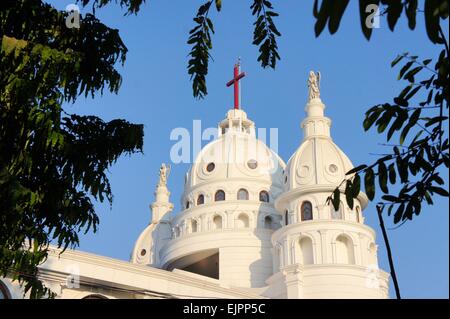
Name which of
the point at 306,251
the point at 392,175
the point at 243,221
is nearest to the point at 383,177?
the point at 392,175

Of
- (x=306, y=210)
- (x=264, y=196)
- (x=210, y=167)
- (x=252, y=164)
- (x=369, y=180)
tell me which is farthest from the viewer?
(x=210, y=167)

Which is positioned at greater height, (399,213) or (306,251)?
(306,251)

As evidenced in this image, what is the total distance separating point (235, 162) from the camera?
4528 cm

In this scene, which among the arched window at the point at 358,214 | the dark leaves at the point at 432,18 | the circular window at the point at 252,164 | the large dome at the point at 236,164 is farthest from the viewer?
the circular window at the point at 252,164

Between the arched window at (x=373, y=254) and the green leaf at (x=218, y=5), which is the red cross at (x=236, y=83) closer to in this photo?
the arched window at (x=373, y=254)

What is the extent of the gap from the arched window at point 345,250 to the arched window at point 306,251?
145cm

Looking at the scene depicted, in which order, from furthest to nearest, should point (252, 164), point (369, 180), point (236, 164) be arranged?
1. point (252, 164)
2. point (236, 164)
3. point (369, 180)

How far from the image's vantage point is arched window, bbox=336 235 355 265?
121ft

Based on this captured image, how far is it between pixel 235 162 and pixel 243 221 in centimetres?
430

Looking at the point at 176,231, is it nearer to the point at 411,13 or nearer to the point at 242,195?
the point at 242,195

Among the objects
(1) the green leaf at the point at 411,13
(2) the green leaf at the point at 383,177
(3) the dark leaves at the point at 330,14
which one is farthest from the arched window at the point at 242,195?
(3) the dark leaves at the point at 330,14

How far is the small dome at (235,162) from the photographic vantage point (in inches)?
1768

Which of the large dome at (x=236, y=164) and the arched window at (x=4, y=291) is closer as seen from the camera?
the arched window at (x=4, y=291)

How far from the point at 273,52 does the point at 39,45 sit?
2.29m
